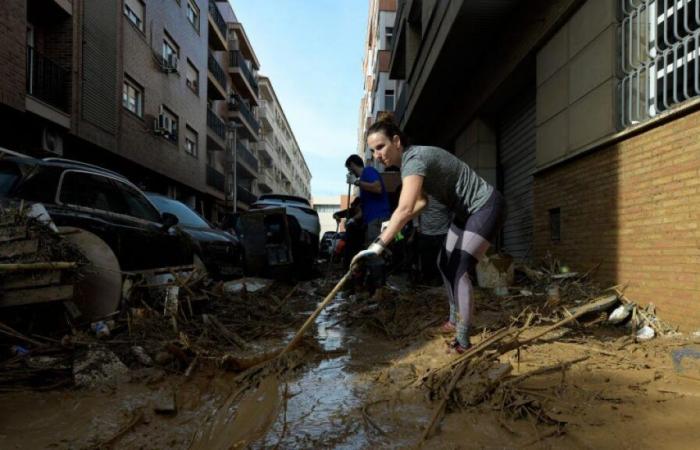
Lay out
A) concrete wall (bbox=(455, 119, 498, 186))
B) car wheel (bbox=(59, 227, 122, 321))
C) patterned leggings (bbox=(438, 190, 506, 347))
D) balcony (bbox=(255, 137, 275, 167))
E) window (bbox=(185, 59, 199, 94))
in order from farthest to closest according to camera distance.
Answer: balcony (bbox=(255, 137, 275, 167)), window (bbox=(185, 59, 199, 94)), concrete wall (bbox=(455, 119, 498, 186)), car wheel (bbox=(59, 227, 122, 321)), patterned leggings (bbox=(438, 190, 506, 347))

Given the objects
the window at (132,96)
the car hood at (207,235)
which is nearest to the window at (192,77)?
the window at (132,96)

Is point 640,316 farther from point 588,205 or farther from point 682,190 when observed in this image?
point 588,205

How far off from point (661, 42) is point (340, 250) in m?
8.27

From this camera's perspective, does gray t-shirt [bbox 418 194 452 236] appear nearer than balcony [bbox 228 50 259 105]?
Yes

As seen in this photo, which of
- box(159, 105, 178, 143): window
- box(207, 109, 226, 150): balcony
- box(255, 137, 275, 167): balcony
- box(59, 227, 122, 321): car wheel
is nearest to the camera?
box(59, 227, 122, 321): car wheel

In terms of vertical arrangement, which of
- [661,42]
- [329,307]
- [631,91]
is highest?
[661,42]

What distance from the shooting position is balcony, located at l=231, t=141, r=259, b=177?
36.5m

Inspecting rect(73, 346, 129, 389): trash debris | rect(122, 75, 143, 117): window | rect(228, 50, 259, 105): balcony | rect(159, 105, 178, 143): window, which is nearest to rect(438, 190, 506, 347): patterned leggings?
rect(73, 346, 129, 389): trash debris

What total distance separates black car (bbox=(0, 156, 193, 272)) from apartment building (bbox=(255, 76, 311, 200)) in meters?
42.6

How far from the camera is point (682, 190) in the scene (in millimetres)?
3947

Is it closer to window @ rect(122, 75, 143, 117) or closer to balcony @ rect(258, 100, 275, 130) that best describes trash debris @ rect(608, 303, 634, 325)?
window @ rect(122, 75, 143, 117)

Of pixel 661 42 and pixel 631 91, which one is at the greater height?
pixel 661 42

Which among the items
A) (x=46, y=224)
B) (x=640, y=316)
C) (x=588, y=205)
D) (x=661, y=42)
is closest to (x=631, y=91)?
(x=661, y=42)

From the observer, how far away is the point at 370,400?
2.60 meters
